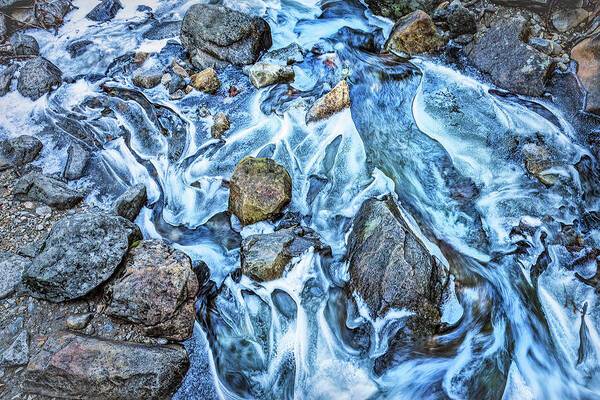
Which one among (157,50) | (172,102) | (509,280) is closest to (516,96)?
(509,280)

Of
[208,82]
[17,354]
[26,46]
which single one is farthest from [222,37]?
[17,354]

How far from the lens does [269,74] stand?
22.1 feet

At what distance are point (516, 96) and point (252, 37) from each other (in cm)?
417

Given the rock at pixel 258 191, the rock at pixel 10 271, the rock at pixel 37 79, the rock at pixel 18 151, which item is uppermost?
the rock at pixel 258 191

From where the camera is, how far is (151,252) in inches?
174

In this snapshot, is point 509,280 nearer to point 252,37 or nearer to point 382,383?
point 382,383

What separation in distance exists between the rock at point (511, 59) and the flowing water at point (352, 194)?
0.72 feet

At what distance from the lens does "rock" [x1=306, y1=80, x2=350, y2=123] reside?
245 inches

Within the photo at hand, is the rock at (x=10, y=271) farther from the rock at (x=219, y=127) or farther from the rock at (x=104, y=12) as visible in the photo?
the rock at (x=104, y=12)

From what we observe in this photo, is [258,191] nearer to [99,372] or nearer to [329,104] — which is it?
[329,104]

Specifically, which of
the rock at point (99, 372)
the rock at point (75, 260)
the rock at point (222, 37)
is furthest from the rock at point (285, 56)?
the rock at point (99, 372)

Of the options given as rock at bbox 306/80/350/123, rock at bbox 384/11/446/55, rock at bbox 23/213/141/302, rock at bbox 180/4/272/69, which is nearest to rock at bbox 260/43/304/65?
rock at bbox 180/4/272/69

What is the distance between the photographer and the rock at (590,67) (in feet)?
19.1

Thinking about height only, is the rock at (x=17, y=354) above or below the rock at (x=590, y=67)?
below
